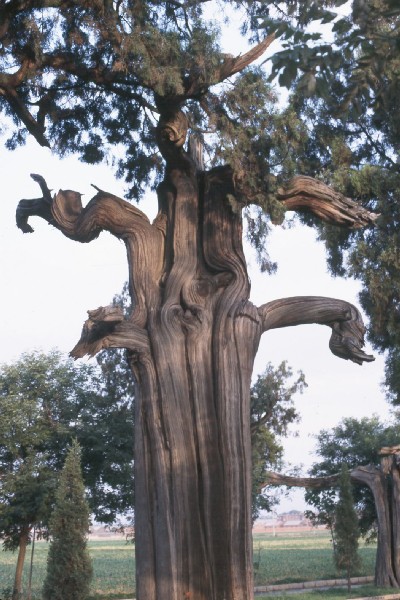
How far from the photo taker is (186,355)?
34.9 feet

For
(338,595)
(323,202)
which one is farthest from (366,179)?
(338,595)

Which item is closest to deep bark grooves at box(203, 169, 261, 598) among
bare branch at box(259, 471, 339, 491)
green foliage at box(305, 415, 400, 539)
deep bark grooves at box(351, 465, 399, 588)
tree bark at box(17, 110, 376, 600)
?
tree bark at box(17, 110, 376, 600)

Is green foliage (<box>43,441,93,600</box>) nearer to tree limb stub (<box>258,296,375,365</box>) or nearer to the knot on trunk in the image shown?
tree limb stub (<box>258,296,375,365</box>)

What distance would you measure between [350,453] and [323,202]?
34.1 metres

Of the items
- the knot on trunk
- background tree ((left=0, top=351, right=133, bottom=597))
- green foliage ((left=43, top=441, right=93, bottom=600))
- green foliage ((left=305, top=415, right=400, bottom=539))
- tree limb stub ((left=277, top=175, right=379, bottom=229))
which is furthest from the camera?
green foliage ((left=305, top=415, right=400, bottom=539))

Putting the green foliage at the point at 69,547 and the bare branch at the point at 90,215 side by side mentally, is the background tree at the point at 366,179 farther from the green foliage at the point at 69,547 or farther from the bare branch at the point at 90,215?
the green foliage at the point at 69,547

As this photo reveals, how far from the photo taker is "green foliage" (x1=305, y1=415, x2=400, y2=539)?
40.4 metres

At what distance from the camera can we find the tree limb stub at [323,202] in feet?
35.8

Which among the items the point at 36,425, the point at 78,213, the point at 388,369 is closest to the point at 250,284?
the point at 78,213

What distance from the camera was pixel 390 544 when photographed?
2580 centimetres

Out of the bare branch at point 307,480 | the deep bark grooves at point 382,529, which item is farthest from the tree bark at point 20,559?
the deep bark grooves at point 382,529

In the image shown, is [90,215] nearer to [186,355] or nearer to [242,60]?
[186,355]

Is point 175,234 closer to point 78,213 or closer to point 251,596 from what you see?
point 78,213

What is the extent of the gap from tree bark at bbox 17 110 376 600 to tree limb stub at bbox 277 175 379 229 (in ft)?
2.53
